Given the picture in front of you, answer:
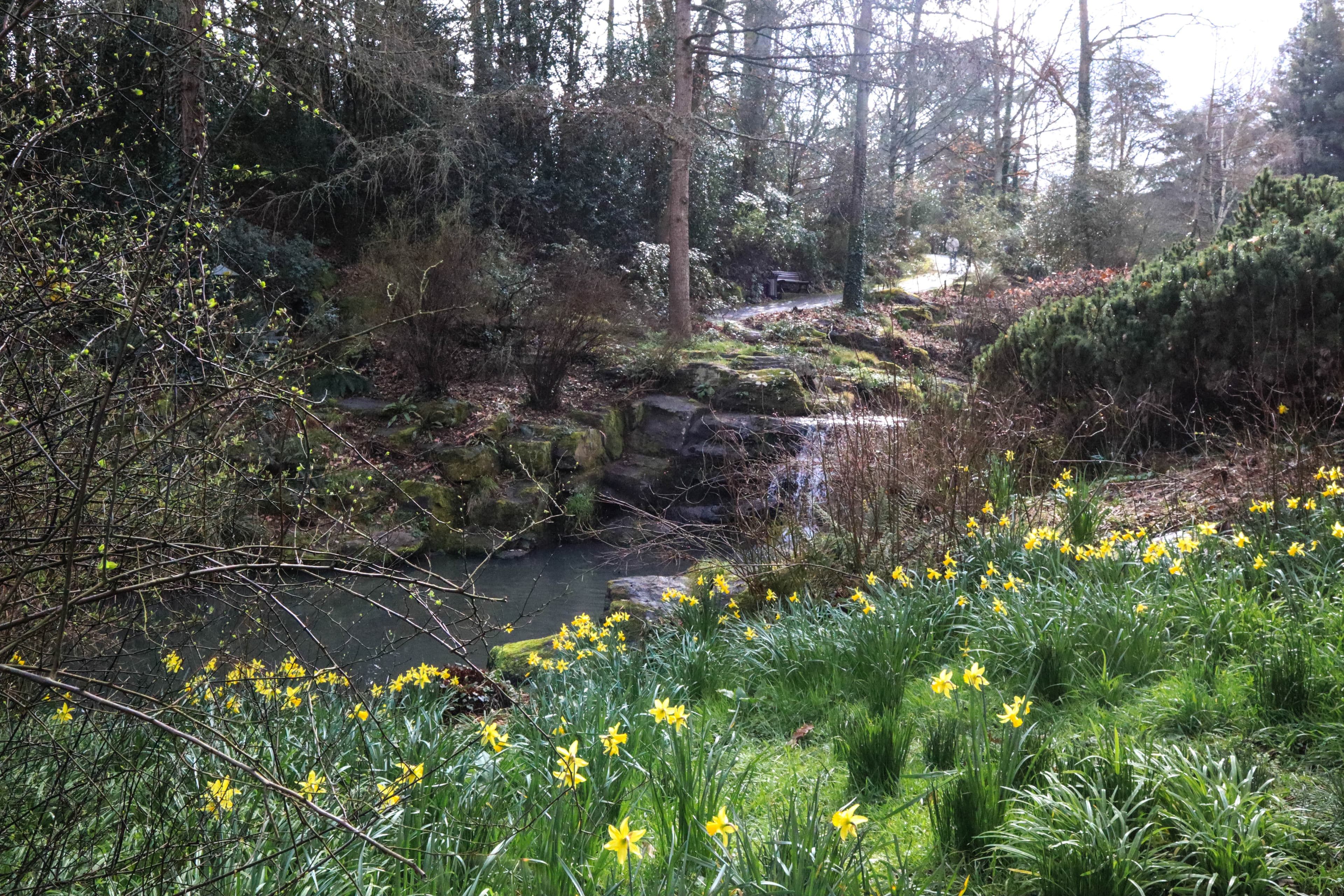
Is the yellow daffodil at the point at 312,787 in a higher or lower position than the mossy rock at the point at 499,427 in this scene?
higher

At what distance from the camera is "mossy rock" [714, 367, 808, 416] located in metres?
11.9

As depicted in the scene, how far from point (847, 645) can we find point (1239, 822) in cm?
181

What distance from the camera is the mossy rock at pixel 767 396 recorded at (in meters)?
11.9

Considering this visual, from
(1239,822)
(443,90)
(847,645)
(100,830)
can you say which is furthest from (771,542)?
(443,90)

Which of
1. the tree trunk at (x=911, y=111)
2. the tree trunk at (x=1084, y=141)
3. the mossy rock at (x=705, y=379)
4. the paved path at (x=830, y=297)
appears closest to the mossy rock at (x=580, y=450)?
the mossy rock at (x=705, y=379)

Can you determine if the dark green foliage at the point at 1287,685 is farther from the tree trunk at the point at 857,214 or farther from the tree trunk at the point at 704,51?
the tree trunk at the point at 857,214

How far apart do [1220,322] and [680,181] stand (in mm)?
8800

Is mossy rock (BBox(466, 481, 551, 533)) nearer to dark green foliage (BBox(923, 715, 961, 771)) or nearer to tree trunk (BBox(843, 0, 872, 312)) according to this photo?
dark green foliage (BBox(923, 715, 961, 771))

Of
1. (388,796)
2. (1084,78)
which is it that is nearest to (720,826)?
(388,796)

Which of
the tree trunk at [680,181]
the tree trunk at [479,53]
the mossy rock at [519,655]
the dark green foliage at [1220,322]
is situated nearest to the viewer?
the mossy rock at [519,655]

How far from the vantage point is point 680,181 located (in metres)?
13.5

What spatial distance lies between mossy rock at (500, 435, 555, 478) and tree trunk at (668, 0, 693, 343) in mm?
3264

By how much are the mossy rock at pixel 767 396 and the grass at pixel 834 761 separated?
7780 millimetres

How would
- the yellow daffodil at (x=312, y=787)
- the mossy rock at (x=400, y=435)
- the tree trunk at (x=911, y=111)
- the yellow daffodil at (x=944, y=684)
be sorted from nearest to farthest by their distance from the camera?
the yellow daffodil at (x=312, y=787), the yellow daffodil at (x=944, y=684), the mossy rock at (x=400, y=435), the tree trunk at (x=911, y=111)
